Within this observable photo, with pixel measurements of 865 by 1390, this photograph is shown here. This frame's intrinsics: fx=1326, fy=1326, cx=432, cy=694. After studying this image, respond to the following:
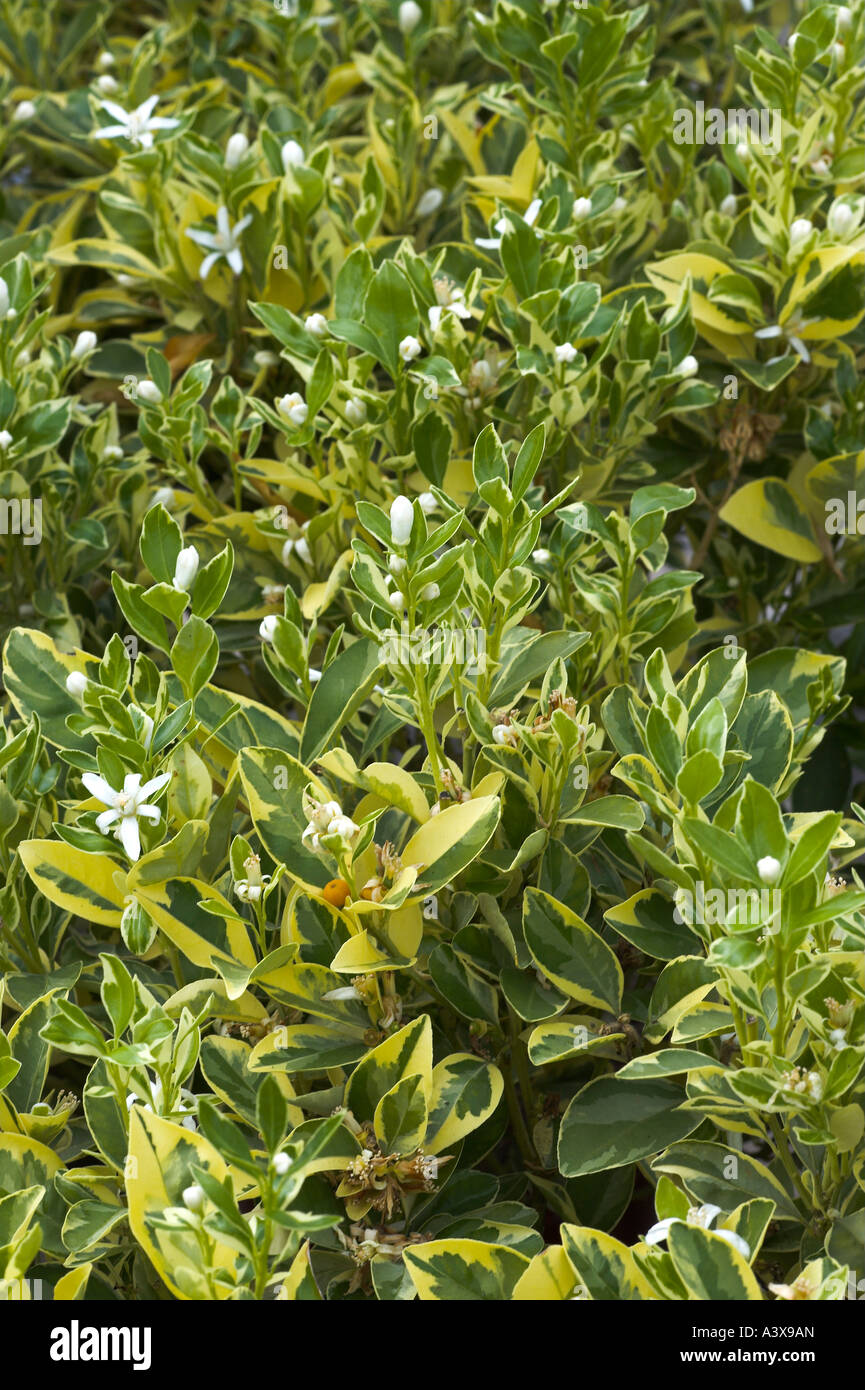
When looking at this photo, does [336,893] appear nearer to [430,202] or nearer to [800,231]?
[800,231]

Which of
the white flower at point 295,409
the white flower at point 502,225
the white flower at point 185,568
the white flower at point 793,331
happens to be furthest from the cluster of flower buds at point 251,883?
the white flower at point 793,331

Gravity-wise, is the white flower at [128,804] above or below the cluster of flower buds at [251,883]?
above

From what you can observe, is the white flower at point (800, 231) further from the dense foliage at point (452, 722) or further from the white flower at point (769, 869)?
the white flower at point (769, 869)

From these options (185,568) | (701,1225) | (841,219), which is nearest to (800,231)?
(841,219)

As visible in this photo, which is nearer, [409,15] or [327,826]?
[327,826]

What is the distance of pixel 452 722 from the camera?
46.5 inches

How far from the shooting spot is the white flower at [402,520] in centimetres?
102

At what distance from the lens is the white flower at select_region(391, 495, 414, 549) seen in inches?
40.3

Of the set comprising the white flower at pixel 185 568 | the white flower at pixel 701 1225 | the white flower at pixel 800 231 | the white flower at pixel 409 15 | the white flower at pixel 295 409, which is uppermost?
the white flower at pixel 409 15

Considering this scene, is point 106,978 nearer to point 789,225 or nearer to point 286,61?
point 789,225

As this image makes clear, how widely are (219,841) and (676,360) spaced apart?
73 centimetres

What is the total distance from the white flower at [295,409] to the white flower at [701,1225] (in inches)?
31.7

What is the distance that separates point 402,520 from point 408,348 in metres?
0.32
